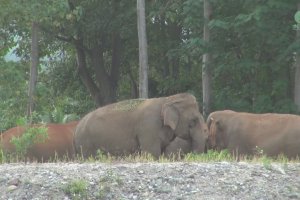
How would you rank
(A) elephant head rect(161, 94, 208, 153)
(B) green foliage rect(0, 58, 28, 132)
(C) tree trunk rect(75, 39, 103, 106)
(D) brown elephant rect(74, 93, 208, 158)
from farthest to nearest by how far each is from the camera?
(C) tree trunk rect(75, 39, 103, 106) → (B) green foliage rect(0, 58, 28, 132) → (A) elephant head rect(161, 94, 208, 153) → (D) brown elephant rect(74, 93, 208, 158)

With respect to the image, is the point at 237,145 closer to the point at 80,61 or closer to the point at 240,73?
the point at 240,73

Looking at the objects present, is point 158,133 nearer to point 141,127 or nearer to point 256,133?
point 141,127

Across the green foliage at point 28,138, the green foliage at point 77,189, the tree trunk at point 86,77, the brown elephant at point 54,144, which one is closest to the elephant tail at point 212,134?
the brown elephant at point 54,144

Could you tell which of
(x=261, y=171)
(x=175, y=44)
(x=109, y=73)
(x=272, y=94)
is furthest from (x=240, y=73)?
(x=261, y=171)

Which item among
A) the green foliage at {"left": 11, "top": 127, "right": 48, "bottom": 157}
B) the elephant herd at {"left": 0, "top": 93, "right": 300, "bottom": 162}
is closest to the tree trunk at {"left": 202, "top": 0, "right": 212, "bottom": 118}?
the elephant herd at {"left": 0, "top": 93, "right": 300, "bottom": 162}

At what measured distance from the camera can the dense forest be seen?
21219mm

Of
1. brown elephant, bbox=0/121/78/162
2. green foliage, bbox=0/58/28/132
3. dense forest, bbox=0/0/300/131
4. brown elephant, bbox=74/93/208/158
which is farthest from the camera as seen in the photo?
green foliage, bbox=0/58/28/132

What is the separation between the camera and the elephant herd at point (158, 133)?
584 inches

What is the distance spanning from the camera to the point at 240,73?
24891 mm

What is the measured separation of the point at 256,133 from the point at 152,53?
1798 centimetres

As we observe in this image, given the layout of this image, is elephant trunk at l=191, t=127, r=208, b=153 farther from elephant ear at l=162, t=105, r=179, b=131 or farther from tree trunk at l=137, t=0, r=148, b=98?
tree trunk at l=137, t=0, r=148, b=98

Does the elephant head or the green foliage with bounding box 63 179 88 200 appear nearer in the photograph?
the green foliage with bounding box 63 179 88 200

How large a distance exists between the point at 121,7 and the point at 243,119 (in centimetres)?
1676

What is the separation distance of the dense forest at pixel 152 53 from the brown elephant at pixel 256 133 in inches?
93.8
